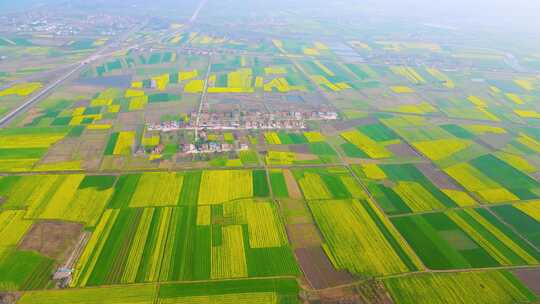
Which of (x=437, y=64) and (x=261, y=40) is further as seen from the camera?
(x=261, y=40)

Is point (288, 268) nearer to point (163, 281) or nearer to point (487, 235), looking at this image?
point (163, 281)

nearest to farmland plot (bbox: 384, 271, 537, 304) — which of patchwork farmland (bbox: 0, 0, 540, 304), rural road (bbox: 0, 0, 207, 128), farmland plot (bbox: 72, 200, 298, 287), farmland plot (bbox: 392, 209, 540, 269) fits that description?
patchwork farmland (bbox: 0, 0, 540, 304)

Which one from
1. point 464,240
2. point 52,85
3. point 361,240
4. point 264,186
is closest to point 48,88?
point 52,85

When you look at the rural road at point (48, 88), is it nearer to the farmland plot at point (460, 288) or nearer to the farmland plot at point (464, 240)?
the farmland plot at point (460, 288)

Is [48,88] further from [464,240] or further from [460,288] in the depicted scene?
[460,288]

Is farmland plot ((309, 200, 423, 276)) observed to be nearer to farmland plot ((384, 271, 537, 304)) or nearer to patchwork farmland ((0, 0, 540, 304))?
patchwork farmland ((0, 0, 540, 304))

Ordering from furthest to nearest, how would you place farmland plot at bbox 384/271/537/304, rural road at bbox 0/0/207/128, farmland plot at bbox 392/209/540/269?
rural road at bbox 0/0/207/128 < farmland plot at bbox 392/209/540/269 < farmland plot at bbox 384/271/537/304

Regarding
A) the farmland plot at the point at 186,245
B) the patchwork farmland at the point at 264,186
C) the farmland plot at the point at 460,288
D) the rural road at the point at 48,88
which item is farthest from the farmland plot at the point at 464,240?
the rural road at the point at 48,88

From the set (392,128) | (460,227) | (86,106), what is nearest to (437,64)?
(392,128)
